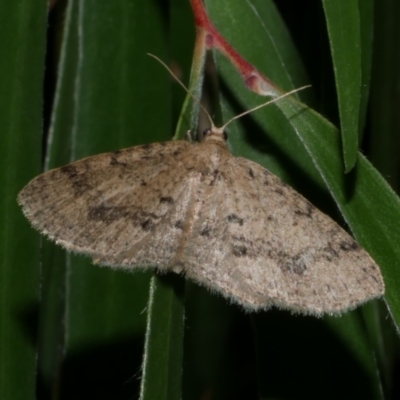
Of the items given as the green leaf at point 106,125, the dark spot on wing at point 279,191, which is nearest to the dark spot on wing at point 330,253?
the dark spot on wing at point 279,191

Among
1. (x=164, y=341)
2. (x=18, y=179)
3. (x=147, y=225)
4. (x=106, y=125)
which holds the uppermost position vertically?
(x=106, y=125)

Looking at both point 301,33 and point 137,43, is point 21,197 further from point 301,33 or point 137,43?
point 301,33

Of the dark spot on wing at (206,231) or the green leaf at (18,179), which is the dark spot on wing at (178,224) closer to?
the dark spot on wing at (206,231)

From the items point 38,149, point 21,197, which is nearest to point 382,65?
point 38,149

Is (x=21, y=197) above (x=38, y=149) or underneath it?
underneath

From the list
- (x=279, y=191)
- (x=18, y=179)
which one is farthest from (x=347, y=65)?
(x=18, y=179)

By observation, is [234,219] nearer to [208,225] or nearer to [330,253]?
[208,225]
